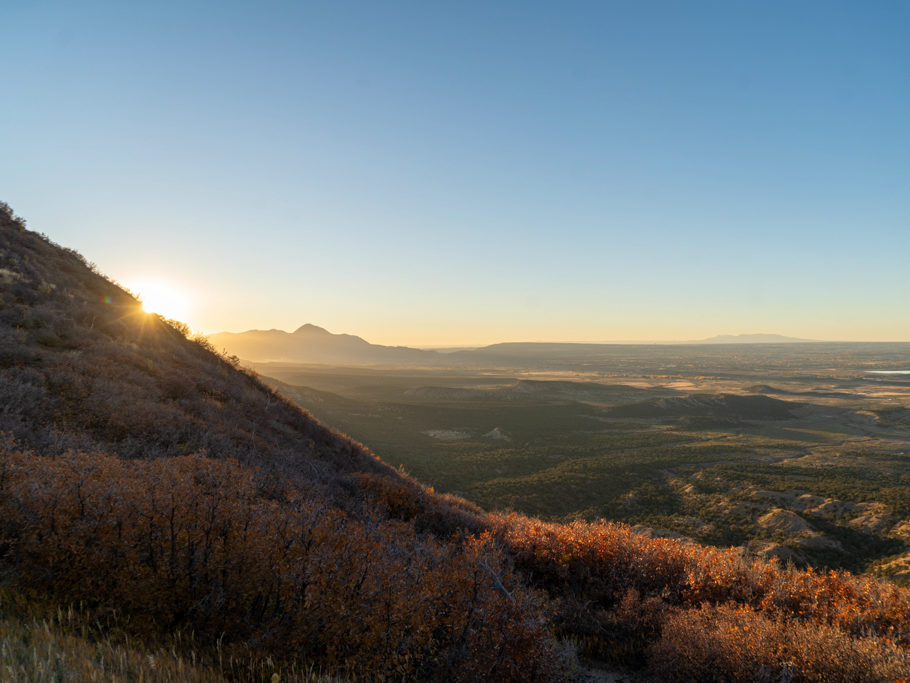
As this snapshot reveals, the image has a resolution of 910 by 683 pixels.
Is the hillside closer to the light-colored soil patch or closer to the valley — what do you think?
the valley

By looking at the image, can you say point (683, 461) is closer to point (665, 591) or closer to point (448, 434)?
point (448, 434)

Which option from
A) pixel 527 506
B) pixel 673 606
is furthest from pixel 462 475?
pixel 673 606

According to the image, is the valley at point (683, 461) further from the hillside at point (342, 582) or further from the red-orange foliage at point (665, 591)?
the hillside at point (342, 582)

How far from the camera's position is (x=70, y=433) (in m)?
7.53

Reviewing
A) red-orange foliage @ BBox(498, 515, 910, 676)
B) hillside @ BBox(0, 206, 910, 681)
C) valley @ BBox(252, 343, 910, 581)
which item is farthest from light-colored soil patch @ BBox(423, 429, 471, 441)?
red-orange foliage @ BBox(498, 515, 910, 676)

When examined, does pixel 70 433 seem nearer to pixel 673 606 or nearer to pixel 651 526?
pixel 673 606

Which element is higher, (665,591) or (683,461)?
(665,591)

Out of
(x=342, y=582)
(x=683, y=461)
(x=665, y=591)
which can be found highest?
(x=342, y=582)

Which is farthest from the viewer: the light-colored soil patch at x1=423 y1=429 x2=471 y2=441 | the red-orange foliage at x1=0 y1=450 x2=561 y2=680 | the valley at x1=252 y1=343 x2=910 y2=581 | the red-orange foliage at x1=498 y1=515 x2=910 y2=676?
the light-colored soil patch at x1=423 y1=429 x2=471 y2=441

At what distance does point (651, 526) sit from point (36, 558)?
2998 centimetres

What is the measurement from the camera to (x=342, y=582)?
163 inches

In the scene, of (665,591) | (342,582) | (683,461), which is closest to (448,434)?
(683,461)

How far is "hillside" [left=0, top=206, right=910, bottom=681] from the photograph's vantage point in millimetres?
3793

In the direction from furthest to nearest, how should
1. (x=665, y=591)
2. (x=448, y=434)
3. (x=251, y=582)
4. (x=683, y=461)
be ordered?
(x=448, y=434) < (x=683, y=461) < (x=665, y=591) < (x=251, y=582)
